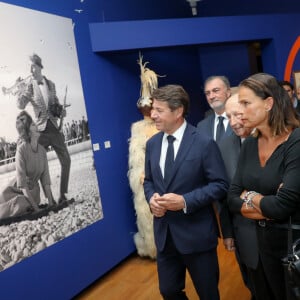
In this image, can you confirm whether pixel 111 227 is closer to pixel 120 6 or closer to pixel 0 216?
pixel 0 216

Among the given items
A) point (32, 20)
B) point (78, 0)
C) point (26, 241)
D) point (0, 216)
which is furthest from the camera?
point (78, 0)

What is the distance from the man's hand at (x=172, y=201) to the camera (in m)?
1.87

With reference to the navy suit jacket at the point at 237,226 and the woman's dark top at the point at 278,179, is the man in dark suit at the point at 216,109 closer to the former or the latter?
the navy suit jacket at the point at 237,226

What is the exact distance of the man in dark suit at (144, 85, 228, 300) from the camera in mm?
1937

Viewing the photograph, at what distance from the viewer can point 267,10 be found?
17.7 feet

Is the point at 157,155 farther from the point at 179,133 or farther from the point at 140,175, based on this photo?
the point at 140,175

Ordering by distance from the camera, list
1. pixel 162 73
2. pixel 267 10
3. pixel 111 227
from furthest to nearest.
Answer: pixel 267 10
pixel 162 73
pixel 111 227

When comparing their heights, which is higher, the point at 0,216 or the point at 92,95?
the point at 92,95

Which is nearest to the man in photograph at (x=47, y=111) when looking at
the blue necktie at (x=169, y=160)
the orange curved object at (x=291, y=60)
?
the blue necktie at (x=169, y=160)

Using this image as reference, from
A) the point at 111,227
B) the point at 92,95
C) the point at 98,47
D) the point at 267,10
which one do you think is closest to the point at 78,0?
the point at 98,47

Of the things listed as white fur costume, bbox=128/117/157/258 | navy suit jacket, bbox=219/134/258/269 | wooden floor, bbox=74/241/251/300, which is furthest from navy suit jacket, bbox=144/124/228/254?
white fur costume, bbox=128/117/157/258

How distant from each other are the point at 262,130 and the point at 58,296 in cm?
233

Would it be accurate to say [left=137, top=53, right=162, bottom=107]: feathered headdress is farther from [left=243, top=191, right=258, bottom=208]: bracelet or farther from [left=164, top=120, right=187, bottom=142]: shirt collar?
[left=243, top=191, right=258, bottom=208]: bracelet

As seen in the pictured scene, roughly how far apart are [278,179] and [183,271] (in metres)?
0.92
